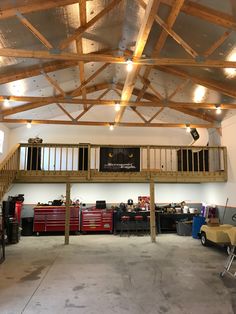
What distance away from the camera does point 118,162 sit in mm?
9078

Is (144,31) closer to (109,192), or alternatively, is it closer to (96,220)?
(96,220)

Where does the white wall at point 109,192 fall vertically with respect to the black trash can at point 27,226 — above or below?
above

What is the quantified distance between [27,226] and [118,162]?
4439mm

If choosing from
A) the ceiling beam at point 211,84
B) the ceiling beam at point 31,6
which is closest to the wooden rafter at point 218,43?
the ceiling beam at point 211,84

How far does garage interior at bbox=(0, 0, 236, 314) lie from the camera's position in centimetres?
451

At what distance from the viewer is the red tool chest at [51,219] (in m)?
10.1

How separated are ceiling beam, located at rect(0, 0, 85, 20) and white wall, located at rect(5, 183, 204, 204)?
7.67 metres

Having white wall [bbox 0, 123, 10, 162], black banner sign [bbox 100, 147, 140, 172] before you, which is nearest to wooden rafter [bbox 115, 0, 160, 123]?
black banner sign [bbox 100, 147, 140, 172]

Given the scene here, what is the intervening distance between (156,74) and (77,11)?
358cm

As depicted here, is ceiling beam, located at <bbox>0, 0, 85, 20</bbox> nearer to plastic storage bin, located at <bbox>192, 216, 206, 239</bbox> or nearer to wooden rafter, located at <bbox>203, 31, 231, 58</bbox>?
wooden rafter, located at <bbox>203, 31, 231, 58</bbox>

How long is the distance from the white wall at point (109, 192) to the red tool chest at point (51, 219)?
34.7 inches

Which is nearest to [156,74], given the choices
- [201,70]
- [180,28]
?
[201,70]

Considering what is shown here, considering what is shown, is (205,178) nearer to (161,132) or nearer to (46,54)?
(161,132)

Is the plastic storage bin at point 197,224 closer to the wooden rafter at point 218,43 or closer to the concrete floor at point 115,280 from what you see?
the concrete floor at point 115,280
